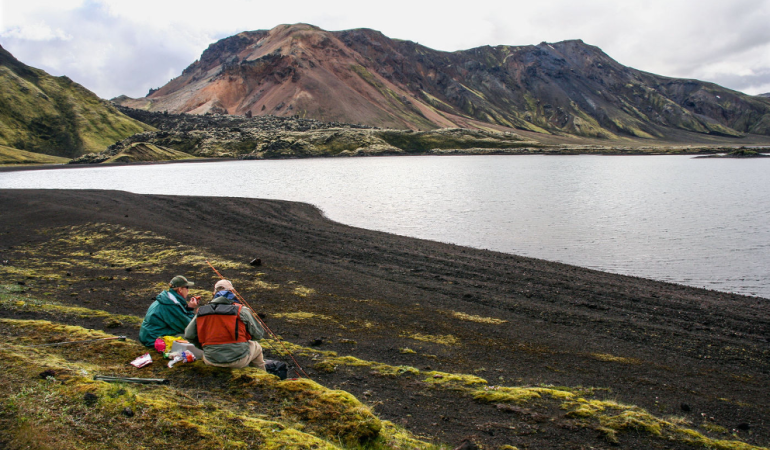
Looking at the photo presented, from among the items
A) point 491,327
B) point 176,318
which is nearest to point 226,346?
point 176,318

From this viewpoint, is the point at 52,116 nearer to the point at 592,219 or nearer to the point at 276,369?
the point at 592,219

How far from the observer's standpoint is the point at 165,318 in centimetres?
841

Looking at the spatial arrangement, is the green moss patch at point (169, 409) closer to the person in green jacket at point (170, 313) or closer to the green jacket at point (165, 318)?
the green jacket at point (165, 318)

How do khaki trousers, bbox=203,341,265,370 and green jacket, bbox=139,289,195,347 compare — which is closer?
khaki trousers, bbox=203,341,265,370

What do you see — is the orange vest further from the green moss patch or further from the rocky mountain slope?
the rocky mountain slope

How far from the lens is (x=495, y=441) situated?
6.56 meters

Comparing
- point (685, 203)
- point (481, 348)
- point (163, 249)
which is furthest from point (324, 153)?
point (481, 348)

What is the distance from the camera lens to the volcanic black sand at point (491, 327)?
757 centimetres

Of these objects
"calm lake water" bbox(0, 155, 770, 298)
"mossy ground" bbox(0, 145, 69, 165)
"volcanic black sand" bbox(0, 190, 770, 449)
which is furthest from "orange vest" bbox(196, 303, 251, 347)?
"mossy ground" bbox(0, 145, 69, 165)

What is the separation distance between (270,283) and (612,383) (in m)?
11.4

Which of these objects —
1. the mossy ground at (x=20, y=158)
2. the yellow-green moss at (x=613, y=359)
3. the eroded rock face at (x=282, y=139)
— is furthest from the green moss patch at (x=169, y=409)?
the mossy ground at (x=20, y=158)

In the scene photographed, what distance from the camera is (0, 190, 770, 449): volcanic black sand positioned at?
24.8 feet

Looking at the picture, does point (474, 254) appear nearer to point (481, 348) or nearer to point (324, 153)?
point (481, 348)

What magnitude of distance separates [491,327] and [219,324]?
309 inches
